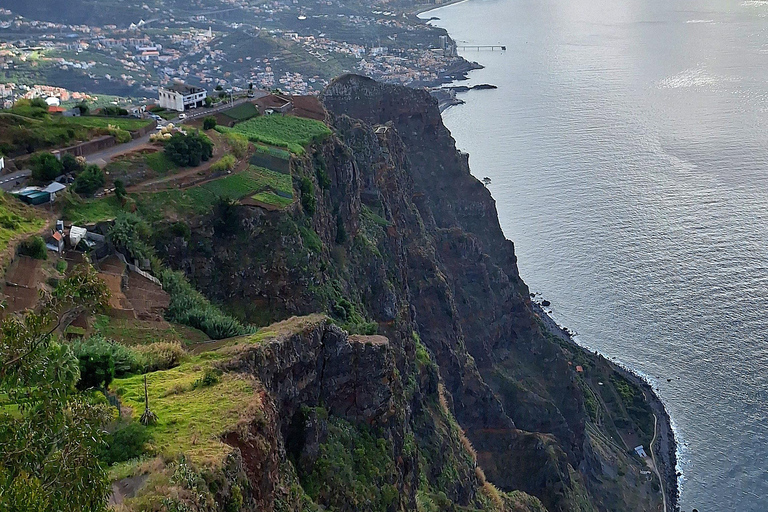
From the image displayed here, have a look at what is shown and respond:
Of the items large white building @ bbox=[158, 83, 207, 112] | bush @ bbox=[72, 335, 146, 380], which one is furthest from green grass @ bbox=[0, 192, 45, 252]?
large white building @ bbox=[158, 83, 207, 112]

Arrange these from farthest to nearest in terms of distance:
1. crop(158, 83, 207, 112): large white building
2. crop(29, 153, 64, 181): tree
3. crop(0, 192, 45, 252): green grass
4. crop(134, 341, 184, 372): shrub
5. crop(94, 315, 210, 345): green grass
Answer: crop(158, 83, 207, 112): large white building → crop(29, 153, 64, 181): tree → crop(0, 192, 45, 252): green grass → crop(94, 315, 210, 345): green grass → crop(134, 341, 184, 372): shrub

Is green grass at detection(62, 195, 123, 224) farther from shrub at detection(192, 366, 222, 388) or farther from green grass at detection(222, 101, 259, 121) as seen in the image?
green grass at detection(222, 101, 259, 121)

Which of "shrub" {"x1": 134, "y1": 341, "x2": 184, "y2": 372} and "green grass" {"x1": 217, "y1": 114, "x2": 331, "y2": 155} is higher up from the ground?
"green grass" {"x1": 217, "y1": 114, "x2": 331, "y2": 155}

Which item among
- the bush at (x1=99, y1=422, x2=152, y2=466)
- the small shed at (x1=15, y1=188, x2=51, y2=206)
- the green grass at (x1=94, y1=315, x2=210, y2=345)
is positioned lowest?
the green grass at (x1=94, y1=315, x2=210, y2=345)

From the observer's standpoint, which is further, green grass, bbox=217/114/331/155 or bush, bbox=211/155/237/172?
green grass, bbox=217/114/331/155

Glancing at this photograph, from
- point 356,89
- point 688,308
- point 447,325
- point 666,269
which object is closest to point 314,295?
point 447,325

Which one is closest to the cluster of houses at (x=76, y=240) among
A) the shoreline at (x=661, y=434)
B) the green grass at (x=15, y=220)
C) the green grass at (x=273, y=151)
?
the green grass at (x=15, y=220)

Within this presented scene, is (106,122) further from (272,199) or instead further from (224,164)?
(272,199)
